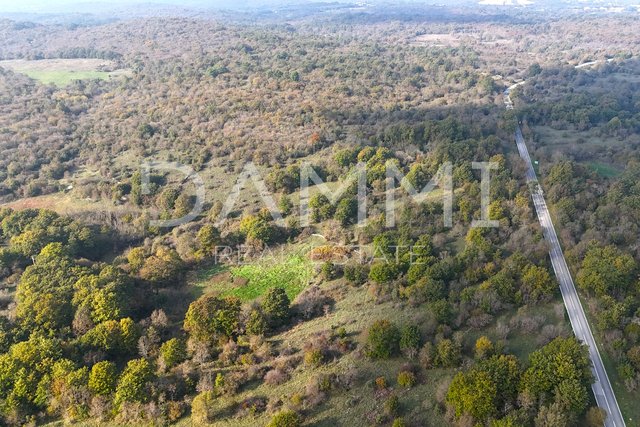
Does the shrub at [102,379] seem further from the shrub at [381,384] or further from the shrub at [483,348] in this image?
the shrub at [483,348]

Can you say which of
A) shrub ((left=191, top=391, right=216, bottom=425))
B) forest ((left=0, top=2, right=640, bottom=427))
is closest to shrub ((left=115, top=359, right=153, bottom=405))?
forest ((left=0, top=2, right=640, bottom=427))

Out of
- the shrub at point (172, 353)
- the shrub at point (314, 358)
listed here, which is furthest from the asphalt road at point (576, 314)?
the shrub at point (172, 353)

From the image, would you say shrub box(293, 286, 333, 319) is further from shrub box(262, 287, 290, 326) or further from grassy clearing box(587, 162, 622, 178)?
grassy clearing box(587, 162, 622, 178)

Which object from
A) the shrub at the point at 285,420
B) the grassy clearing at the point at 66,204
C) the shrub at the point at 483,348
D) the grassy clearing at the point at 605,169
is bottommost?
the shrub at the point at 285,420

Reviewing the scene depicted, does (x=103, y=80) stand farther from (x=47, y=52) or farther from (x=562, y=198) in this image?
(x=562, y=198)

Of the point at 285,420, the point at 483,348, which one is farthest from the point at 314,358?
the point at 483,348

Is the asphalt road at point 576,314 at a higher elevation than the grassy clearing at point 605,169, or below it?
below
